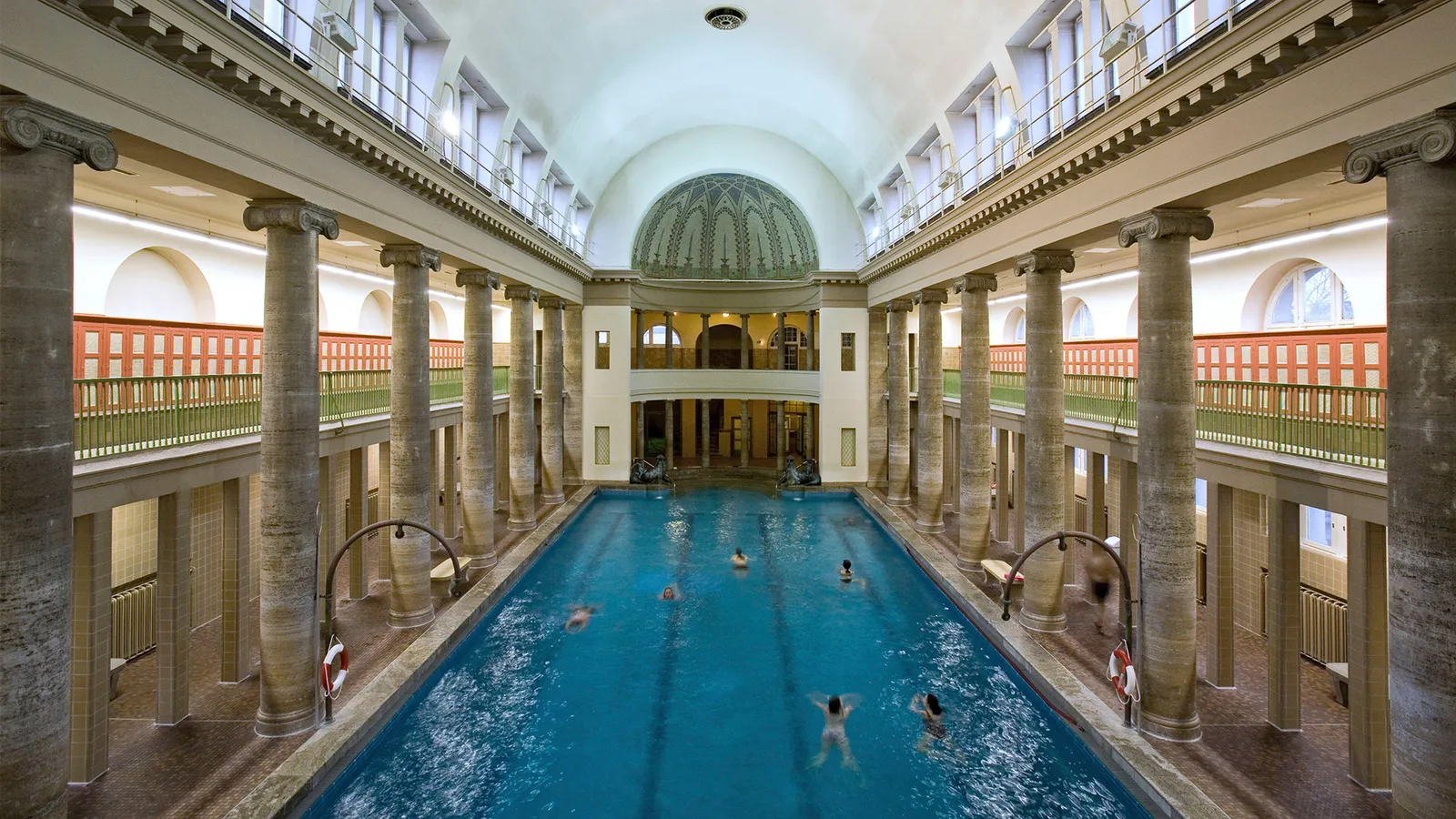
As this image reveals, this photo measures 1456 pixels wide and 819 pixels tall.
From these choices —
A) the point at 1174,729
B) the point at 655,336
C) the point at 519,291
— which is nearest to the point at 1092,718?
the point at 1174,729

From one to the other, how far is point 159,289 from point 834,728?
15056mm

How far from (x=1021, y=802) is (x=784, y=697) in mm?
3733

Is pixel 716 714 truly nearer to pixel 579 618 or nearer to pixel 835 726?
pixel 835 726

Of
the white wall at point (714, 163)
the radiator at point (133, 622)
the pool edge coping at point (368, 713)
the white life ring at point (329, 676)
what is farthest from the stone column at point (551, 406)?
the white life ring at point (329, 676)

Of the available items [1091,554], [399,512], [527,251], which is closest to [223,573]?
[399,512]

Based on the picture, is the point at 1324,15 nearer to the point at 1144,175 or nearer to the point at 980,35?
the point at 1144,175

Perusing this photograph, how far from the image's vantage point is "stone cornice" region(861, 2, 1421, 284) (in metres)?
6.16

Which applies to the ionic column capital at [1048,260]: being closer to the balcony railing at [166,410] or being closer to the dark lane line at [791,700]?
the dark lane line at [791,700]

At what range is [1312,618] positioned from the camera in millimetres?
11398

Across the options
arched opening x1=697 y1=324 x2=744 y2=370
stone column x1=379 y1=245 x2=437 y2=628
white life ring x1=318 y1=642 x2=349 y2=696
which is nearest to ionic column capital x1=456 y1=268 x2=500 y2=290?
stone column x1=379 y1=245 x2=437 y2=628

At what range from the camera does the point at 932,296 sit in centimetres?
1897

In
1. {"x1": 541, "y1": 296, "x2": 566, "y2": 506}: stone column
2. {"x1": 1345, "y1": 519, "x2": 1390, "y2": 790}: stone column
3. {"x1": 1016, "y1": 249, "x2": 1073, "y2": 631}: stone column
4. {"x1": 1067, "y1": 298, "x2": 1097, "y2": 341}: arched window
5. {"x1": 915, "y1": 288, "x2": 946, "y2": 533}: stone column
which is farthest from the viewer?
{"x1": 541, "y1": 296, "x2": 566, "y2": 506}: stone column

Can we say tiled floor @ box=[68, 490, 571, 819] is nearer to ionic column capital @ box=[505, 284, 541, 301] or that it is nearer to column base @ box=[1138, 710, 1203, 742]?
ionic column capital @ box=[505, 284, 541, 301]

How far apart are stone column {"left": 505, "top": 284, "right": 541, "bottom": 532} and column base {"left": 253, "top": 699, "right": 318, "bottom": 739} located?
10.3 m
